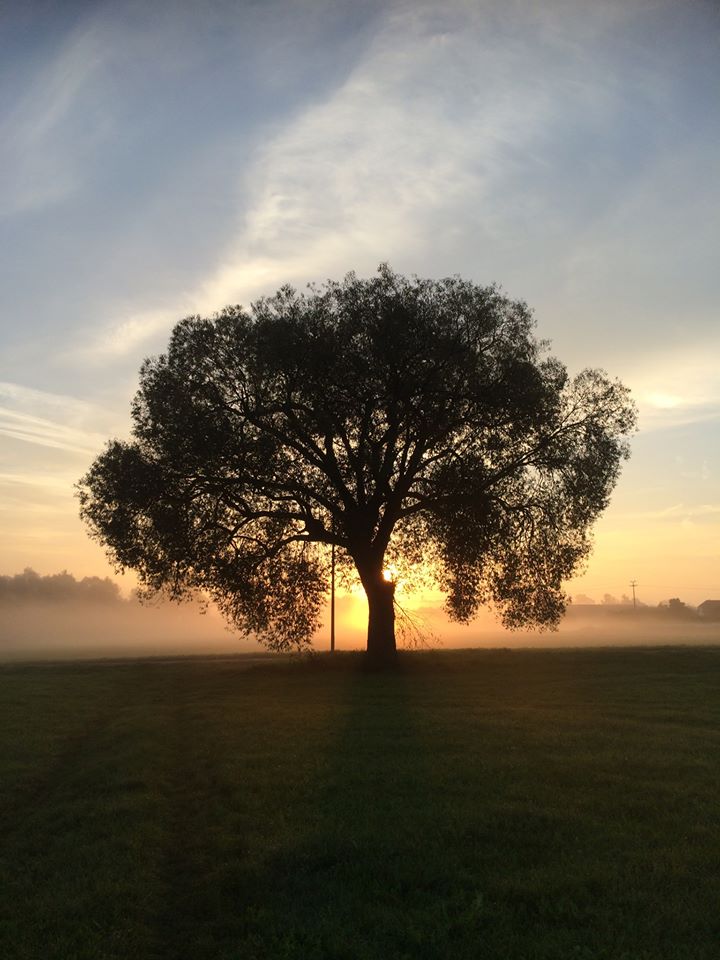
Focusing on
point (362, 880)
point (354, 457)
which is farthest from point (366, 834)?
point (354, 457)

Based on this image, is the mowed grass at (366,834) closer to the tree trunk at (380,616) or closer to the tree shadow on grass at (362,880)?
the tree shadow on grass at (362,880)

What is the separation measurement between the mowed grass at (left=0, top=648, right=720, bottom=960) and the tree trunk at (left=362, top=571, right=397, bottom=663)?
45.3 ft

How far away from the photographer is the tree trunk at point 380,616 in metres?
40.4

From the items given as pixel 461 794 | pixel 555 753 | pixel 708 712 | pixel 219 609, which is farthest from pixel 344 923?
pixel 219 609

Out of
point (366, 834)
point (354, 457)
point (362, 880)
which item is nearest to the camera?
point (362, 880)

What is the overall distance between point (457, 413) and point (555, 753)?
74.2ft

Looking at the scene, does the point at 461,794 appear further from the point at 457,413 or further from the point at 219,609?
the point at 219,609

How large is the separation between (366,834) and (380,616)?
28.4 m

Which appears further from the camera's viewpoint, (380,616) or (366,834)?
(380,616)

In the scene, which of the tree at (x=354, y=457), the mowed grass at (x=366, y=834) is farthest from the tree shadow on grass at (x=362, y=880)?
the tree at (x=354, y=457)

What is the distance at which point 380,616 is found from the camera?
40625 mm

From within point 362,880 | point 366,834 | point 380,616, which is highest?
point 380,616

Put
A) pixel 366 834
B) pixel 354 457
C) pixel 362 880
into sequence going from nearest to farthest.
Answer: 1. pixel 362 880
2. pixel 366 834
3. pixel 354 457

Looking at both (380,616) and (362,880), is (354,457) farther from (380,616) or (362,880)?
(362,880)
